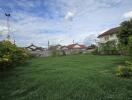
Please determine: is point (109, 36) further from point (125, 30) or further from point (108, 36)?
point (125, 30)

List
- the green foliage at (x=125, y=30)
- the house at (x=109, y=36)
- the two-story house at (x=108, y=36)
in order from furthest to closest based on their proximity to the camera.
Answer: the house at (x=109, y=36), the two-story house at (x=108, y=36), the green foliage at (x=125, y=30)

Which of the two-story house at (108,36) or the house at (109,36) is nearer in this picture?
the two-story house at (108,36)

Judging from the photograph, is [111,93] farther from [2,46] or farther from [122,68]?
Answer: [2,46]

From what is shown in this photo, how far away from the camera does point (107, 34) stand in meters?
53.3

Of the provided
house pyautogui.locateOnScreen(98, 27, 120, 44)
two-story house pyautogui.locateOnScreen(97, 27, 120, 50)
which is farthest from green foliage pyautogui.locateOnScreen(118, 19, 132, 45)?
house pyautogui.locateOnScreen(98, 27, 120, 44)

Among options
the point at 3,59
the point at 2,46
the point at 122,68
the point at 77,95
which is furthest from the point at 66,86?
the point at 2,46

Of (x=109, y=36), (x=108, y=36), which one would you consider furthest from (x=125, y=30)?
(x=108, y=36)

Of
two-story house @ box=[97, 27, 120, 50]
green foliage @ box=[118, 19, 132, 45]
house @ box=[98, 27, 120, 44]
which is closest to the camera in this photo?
green foliage @ box=[118, 19, 132, 45]

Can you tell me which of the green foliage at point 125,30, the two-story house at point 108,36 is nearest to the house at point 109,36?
the two-story house at point 108,36

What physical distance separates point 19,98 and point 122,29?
24952mm

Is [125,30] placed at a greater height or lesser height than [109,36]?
lesser

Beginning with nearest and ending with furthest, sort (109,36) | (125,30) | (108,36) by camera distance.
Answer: (125,30)
(109,36)
(108,36)

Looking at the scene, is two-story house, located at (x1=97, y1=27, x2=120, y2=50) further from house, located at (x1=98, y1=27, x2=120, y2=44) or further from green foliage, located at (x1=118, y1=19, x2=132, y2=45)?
green foliage, located at (x1=118, y1=19, x2=132, y2=45)

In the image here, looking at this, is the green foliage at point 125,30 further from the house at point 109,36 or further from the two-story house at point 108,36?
the house at point 109,36
